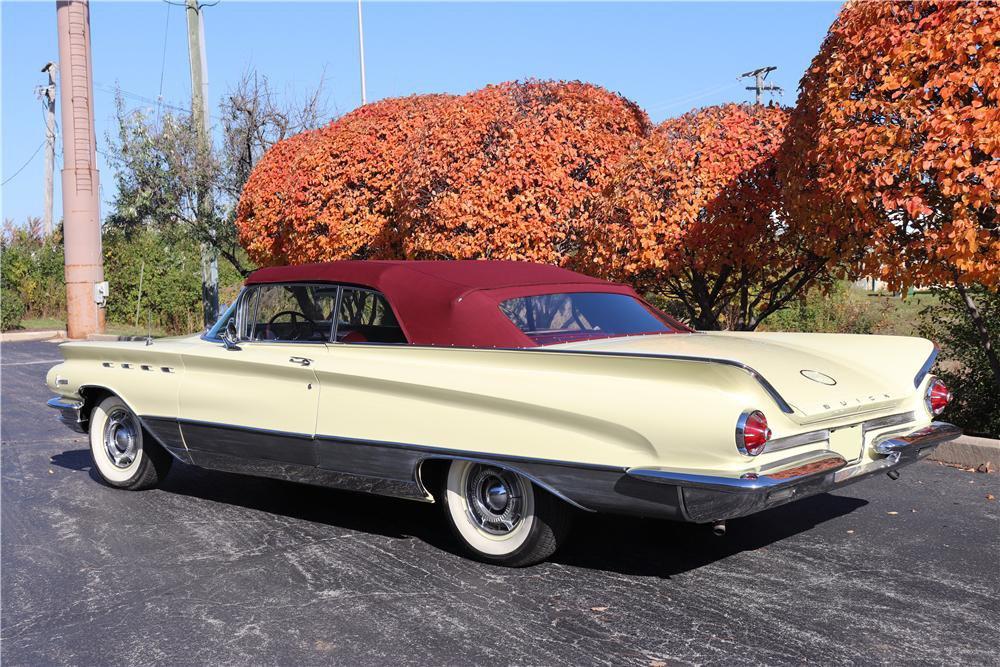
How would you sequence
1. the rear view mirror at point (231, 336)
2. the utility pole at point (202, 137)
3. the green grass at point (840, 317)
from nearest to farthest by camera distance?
the rear view mirror at point (231, 336), the green grass at point (840, 317), the utility pole at point (202, 137)

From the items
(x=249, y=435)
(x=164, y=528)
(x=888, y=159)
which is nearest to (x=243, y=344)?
(x=249, y=435)

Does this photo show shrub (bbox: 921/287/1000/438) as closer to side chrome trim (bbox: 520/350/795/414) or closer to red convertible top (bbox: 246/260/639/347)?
red convertible top (bbox: 246/260/639/347)

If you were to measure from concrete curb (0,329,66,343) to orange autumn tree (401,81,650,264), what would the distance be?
694 inches

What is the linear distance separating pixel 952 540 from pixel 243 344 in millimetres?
4259

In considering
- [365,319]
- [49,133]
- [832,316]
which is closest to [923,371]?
[365,319]

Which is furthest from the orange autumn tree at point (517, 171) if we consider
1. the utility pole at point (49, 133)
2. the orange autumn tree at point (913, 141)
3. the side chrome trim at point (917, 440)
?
the utility pole at point (49, 133)

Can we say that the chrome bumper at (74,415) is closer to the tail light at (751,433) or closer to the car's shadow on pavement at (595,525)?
the car's shadow on pavement at (595,525)

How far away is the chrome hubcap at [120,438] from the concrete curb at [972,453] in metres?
5.77

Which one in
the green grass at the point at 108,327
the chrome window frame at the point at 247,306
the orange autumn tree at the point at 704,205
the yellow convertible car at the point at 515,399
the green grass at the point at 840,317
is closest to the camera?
the yellow convertible car at the point at 515,399

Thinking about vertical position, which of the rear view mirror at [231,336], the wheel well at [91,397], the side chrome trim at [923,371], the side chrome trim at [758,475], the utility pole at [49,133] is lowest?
the side chrome trim at [758,475]

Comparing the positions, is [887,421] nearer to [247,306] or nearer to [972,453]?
[972,453]

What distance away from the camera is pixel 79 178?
80.4 ft

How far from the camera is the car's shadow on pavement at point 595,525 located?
5.23 m

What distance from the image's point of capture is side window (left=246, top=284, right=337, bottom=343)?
5.93 m
